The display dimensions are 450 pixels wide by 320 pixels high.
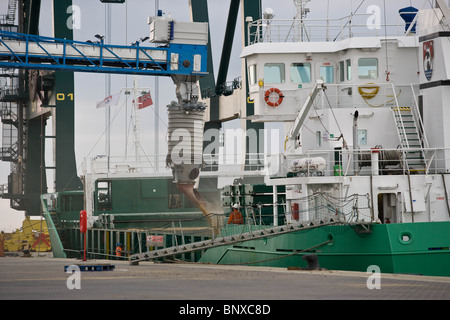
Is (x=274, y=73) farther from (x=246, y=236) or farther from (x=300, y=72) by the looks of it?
(x=246, y=236)

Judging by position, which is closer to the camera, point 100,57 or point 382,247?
point 382,247

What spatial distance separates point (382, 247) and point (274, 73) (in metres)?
8.43

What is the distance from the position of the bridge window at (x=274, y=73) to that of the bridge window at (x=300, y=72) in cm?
33

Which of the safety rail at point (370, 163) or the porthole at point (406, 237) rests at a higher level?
the safety rail at point (370, 163)

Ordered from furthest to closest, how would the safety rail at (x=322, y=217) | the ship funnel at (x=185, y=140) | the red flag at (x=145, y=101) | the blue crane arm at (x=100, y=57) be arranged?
1. the red flag at (x=145, y=101)
2. the ship funnel at (x=185, y=140)
3. the blue crane arm at (x=100, y=57)
4. the safety rail at (x=322, y=217)

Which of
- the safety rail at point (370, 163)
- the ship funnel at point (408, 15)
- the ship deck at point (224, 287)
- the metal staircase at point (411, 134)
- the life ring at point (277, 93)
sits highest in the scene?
the ship funnel at point (408, 15)

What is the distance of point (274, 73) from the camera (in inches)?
980

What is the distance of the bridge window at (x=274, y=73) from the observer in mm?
24828

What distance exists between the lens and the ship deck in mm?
10742

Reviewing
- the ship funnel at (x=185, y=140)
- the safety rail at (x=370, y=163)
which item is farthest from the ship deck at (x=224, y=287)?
the ship funnel at (x=185, y=140)

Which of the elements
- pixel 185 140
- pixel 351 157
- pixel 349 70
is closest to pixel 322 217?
pixel 351 157

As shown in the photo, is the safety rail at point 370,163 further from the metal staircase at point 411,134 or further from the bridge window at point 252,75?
the bridge window at point 252,75

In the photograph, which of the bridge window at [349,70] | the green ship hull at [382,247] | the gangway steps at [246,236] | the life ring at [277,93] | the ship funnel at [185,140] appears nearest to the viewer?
the green ship hull at [382,247]
